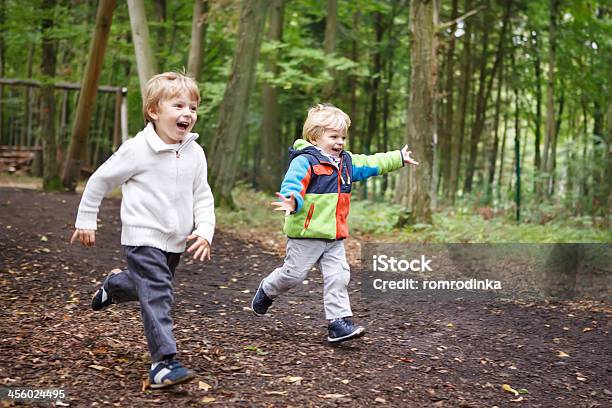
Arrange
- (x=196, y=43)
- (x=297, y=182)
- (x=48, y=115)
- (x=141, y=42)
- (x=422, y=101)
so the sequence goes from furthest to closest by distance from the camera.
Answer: (x=196, y=43) → (x=48, y=115) → (x=141, y=42) → (x=422, y=101) → (x=297, y=182)

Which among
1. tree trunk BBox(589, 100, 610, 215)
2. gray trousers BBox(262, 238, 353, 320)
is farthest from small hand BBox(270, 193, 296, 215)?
tree trunk BBox(589, 100, 610, 215)

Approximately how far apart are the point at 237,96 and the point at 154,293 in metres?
8.61

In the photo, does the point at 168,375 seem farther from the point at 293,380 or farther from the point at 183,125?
the point at 183,125

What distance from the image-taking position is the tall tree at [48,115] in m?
13.0

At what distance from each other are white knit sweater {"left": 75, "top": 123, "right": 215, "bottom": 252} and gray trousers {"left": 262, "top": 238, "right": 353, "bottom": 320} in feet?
3.30

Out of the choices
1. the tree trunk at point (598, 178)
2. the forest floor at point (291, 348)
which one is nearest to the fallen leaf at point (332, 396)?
the forest floor at point (291, 348)

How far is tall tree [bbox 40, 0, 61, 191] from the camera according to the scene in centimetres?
1297

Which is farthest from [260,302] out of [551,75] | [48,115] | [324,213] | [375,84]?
[375,84]

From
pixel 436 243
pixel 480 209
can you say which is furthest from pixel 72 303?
pixel 480 209

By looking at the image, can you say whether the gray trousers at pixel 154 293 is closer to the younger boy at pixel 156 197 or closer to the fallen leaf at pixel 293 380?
the younger boy at pixel 156 197

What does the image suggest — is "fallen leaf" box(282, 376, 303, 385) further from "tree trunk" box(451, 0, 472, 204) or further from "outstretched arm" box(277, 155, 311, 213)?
"tree trunk" box(451, 0, 472, 204)

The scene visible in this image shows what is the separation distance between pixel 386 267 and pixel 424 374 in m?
4.38

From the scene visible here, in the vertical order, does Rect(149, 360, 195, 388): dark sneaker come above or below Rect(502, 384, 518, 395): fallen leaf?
above

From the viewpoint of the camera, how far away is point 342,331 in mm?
4504
